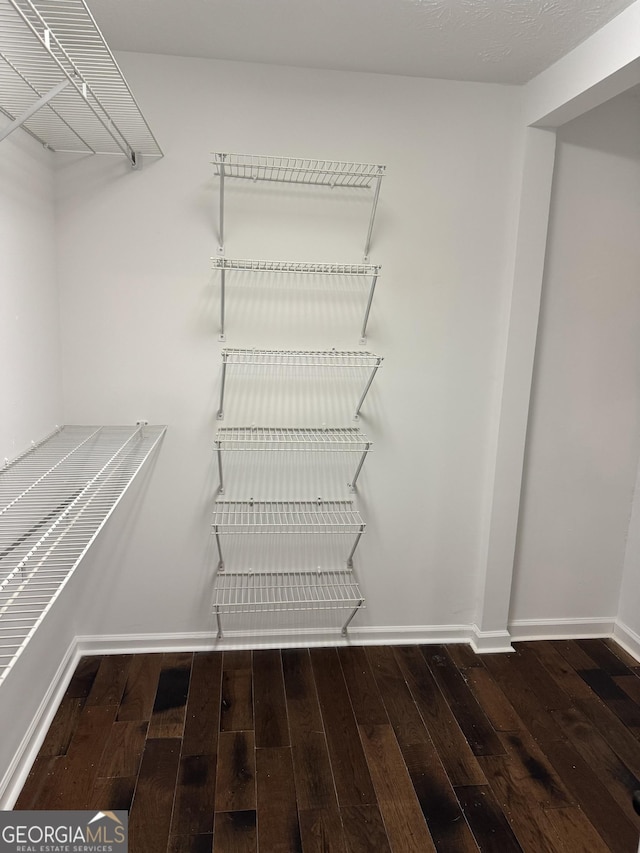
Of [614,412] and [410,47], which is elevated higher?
[410,47]

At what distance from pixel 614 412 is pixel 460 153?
50.5 inches

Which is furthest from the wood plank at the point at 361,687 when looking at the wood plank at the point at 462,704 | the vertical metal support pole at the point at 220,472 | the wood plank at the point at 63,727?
the wood plank at the point at 63,727

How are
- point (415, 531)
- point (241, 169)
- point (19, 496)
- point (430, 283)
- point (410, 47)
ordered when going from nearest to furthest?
1. point (19, 496)
2. point (410, 47)
3. point (241, 169)
4. point (430, 283)
5. point (415, 531)

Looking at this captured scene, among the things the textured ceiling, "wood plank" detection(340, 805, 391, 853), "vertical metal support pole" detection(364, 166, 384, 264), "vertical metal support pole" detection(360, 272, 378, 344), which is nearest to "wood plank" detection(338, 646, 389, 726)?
"wood plank" detection(340, 805, 391, 853)

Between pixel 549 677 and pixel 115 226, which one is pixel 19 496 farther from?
pixel 549 677

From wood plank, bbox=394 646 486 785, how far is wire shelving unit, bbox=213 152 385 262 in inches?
68.4

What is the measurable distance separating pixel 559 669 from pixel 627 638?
1.44 feet

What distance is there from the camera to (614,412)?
Result: 262 cm

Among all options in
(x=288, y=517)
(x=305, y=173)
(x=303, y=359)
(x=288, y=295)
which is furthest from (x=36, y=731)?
(x=305, y=173)

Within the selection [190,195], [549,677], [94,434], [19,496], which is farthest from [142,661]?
[190,195]

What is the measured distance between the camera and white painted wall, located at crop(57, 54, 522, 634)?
2.19 meters

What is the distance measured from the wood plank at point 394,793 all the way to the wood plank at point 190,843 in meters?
0.51

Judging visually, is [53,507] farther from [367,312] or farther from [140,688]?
[367,312]

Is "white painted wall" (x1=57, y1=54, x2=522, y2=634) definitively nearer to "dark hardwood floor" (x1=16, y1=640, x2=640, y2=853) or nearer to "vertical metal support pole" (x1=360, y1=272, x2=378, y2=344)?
"vertical metal support pole" (x1=360, y1=272, x2=378, y2=344)
